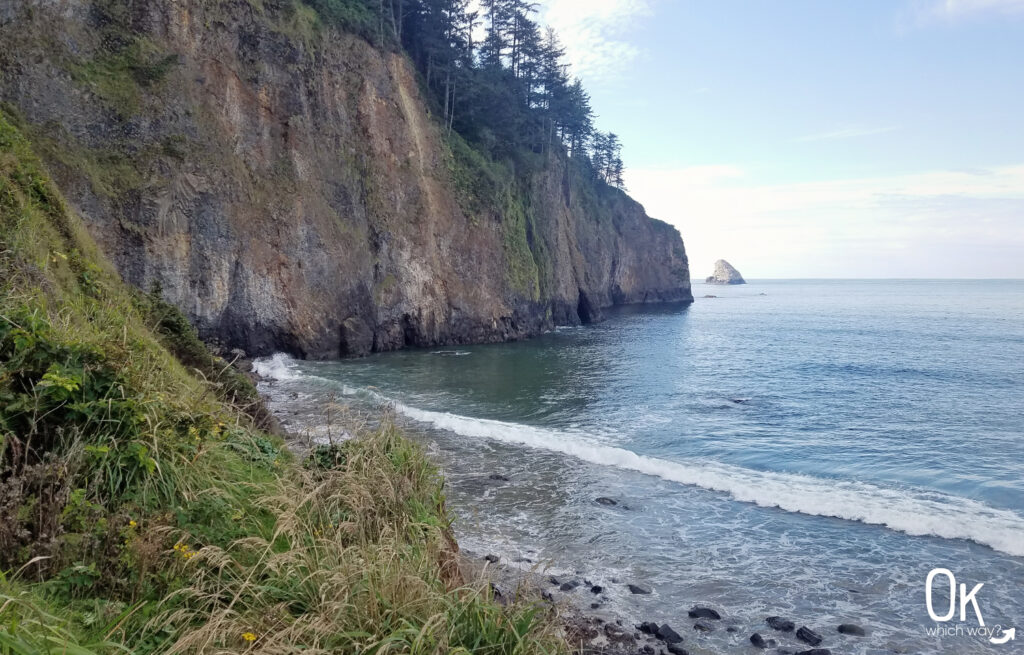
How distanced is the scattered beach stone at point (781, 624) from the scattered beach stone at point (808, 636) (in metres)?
0.13

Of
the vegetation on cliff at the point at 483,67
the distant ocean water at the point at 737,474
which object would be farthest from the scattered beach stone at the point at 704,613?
the vegetation on cliff at the point at 483,67

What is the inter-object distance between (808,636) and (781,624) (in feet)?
1.14

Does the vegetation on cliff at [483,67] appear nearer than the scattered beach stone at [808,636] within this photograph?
No

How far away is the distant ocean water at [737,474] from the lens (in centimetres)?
884

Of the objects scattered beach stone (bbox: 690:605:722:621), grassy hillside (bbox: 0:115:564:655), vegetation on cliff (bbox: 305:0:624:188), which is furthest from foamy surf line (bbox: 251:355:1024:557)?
vegetation on cliff (bbox: 305:0:624:188)

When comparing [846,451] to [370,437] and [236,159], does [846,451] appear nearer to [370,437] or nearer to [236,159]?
[370,437]

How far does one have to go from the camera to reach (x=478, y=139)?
4306 cm

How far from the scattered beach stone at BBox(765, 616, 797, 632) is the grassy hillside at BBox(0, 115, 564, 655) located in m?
4.95

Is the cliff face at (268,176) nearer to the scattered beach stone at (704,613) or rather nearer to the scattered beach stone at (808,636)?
the scattered beach stone at (704,613)

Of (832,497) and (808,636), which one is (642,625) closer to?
(808,636)

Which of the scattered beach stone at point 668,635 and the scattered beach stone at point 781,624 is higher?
the scattered beach stone at point 668,635

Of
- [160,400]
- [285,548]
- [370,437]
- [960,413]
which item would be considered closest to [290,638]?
[285,548]

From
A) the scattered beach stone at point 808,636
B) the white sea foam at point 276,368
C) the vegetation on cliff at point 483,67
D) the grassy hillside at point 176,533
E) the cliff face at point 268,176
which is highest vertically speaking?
the vegetation on cliff at point 483,67

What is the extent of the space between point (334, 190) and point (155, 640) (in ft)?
94.4
